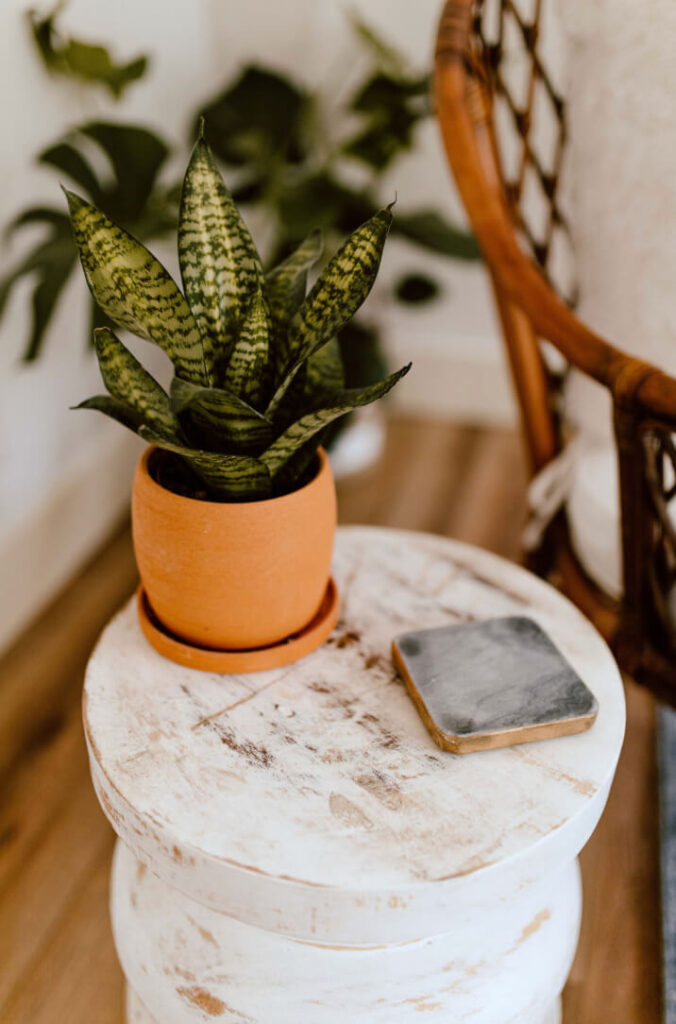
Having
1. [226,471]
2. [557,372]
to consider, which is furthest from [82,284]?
[226,471]

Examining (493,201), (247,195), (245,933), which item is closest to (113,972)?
(245,933)

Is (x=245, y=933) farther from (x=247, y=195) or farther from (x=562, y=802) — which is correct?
(x=247, y=195)

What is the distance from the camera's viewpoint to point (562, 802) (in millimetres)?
562

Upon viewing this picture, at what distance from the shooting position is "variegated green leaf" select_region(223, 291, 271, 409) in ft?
1.99

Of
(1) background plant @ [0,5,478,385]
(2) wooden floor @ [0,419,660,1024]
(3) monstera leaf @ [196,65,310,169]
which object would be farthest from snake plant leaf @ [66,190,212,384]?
(3) monstera leaf @ [196,65,310,169]

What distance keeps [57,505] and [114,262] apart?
864 millimetres

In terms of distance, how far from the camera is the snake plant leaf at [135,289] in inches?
23.4

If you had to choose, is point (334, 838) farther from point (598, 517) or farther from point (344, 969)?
point (598, 517)

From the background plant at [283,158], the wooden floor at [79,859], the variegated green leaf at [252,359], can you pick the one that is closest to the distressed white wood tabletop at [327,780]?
the variegated green leaf at [252,359]

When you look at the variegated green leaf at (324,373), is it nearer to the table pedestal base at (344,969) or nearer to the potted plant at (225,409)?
the potted plant at (225,409)

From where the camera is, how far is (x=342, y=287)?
2.02 ft

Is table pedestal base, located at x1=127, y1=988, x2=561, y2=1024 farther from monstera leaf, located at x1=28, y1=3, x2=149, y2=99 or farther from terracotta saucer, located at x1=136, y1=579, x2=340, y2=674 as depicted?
monstera leaf, located at x1=28, y1=3, x2=149, y2=99

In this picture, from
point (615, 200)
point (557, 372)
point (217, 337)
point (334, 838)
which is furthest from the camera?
point (557, 372)

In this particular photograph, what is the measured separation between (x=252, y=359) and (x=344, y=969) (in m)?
0.45
